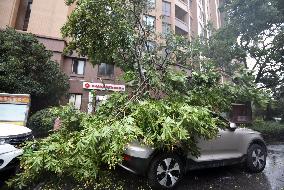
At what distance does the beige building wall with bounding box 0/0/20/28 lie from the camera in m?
20.0

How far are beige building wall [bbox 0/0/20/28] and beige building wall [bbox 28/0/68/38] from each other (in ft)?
4.77

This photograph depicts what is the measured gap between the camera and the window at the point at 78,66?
21750 mm

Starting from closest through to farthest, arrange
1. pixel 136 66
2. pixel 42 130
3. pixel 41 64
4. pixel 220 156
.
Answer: pixel 220 156, pixel 136 66, pixel 42 130, pixel 41 64

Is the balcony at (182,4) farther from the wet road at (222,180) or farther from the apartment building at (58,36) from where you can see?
the wet road at (222,180)

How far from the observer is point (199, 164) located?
231 inches

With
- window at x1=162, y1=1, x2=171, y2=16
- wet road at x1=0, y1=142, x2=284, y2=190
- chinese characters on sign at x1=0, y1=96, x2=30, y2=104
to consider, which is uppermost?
window at x1=162, y1=1, x2=171, y2=16

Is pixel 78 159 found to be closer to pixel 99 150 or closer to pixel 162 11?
pixel 99 150

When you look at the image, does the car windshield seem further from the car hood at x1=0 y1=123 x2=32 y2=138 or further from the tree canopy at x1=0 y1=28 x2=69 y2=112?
the tree canopy at x1=0 y1=28 x2=69 y2=112

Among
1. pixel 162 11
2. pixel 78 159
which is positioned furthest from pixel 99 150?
pixel 162 11

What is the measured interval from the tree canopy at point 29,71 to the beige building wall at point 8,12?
4.12m

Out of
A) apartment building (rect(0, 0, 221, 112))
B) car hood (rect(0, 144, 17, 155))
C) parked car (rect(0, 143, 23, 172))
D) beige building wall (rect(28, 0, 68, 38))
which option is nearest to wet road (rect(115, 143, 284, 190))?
parked car (rect(0, 143, 23, 172))

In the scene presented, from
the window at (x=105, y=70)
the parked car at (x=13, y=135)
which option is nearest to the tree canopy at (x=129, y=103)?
the parked car at (x=13, y=135)

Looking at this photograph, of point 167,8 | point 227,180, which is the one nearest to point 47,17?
point 167,8

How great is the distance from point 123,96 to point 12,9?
1777 centimetres
